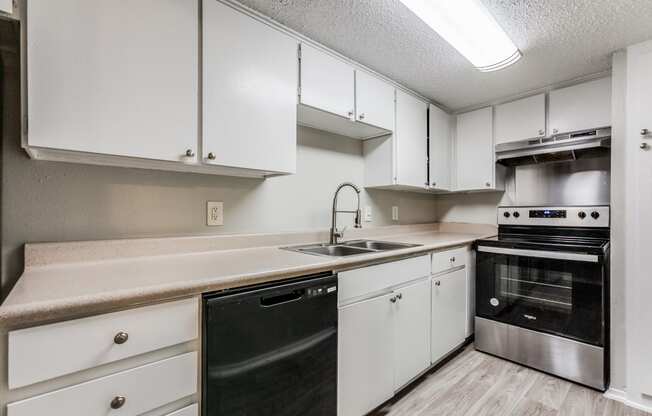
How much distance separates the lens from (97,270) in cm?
109

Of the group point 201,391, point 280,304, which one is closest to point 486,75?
point 280,304

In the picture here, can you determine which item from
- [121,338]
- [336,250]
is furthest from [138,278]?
[336,250]

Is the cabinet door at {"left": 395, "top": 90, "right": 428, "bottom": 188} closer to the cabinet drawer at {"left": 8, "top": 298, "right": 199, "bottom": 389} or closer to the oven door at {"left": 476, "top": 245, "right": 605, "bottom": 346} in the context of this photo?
the oven door at {"left": 476, "top": 245, "right": 605, "bottom": 346}

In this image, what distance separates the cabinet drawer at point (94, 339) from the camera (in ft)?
2.31

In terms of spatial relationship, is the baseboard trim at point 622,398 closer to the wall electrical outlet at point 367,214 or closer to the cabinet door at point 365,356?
the cabinet door at point 365,356

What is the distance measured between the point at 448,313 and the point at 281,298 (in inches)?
58.8

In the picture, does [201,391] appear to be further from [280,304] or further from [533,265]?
[533,265]

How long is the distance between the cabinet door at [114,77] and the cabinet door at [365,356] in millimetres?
1093

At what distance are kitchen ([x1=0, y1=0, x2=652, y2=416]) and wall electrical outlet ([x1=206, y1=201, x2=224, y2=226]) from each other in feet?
0.04

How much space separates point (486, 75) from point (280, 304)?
220 cm

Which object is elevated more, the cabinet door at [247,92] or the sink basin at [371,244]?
the cabinet door at [247,92]

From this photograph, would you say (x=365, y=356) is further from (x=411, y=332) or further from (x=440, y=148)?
(x=440, y=148)

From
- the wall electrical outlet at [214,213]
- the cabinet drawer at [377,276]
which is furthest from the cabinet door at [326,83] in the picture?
the cabinet drawer at [377,276]

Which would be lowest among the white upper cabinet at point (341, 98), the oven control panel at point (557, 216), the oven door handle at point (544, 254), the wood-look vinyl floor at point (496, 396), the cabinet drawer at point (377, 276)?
the wood-look vinyl floor at point (496, 396)
